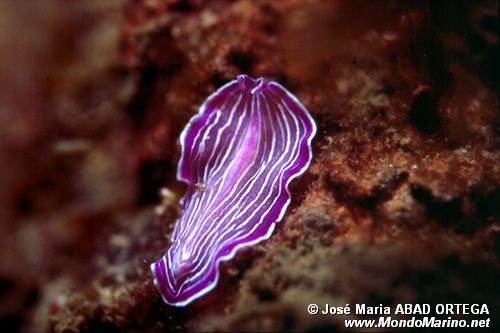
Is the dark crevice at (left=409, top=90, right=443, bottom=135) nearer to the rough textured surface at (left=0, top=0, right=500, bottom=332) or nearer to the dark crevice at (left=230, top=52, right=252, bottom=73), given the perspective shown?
the rough textured surface at (left=0, top=0, right=500, bottom=332)

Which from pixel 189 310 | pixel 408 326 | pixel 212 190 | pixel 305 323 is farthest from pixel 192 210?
pixel 408 326

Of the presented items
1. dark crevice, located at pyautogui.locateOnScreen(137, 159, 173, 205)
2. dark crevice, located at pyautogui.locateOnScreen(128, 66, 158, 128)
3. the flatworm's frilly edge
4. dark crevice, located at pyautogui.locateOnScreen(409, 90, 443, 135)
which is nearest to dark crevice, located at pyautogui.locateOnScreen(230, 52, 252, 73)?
the flatworm's frilly edge

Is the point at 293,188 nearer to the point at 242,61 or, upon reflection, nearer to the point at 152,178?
the point at 242,61

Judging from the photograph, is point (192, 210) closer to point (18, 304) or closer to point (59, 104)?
point (59, 104)

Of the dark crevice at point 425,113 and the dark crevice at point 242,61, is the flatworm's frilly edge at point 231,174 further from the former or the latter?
the dark crevice at point 425,113

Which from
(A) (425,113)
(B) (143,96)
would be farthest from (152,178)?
A: (A) (425,113)
